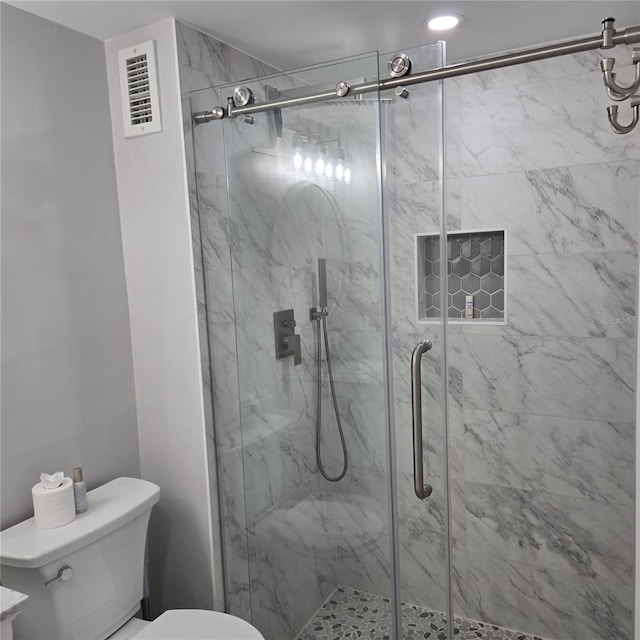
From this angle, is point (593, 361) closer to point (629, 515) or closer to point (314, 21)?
point (629, 515)

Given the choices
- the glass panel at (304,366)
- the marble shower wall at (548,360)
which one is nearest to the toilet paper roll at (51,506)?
the glass panel at (304,366)

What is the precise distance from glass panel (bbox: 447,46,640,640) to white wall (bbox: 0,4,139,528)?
1405 millimetres

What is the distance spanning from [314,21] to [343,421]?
1.30 m

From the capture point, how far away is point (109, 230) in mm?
2016

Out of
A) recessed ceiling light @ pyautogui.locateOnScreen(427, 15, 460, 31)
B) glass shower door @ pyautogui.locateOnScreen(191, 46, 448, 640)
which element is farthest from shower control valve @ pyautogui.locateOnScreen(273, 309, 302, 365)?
recessed ceiling light @ pyautogui.locateOnScreen(427, 15, 460, 31)

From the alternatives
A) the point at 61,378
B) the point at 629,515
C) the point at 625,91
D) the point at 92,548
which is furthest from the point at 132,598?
the point at 625,91

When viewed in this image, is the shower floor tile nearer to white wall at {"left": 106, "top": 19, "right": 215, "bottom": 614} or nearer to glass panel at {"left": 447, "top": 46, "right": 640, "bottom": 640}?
white wall at {"left": 106, "top": 19, "right": 215, "bottom": 614}

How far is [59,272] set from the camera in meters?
1.83

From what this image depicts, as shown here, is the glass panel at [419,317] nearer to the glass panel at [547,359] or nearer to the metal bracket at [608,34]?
the metal bracket at [608,34]

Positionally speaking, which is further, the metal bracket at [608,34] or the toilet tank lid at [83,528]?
the toilet tank lid at [83,528]

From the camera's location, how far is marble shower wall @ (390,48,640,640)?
85.4 inches

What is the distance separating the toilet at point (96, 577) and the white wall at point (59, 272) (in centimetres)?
19

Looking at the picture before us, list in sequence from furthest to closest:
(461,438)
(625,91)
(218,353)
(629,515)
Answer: (461,438), (629,515), (218,353), (625,91)

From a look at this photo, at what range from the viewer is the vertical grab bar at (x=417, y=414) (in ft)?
5.63
